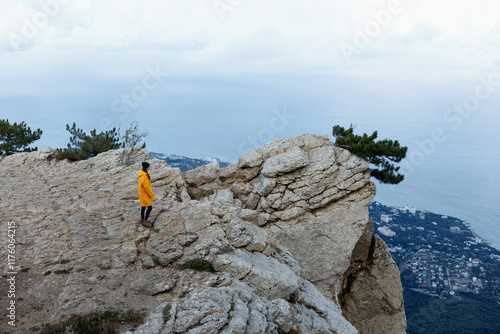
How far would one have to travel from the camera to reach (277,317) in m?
8.85

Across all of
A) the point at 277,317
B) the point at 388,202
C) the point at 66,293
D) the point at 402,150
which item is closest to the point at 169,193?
the point at 66,293

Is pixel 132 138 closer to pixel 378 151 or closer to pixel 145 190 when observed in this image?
pixel 145 190

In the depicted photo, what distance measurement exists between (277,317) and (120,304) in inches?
162

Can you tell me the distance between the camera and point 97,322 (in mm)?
7430

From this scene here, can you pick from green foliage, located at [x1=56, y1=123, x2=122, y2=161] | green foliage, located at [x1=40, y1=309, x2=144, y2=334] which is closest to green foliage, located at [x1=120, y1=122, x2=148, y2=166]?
green foliage, located at [x1=56, y1=123, x2=122, y2=161]

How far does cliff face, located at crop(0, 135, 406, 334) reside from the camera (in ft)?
28.1

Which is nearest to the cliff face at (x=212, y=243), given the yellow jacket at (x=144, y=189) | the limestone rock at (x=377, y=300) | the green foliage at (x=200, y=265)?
the limestone rock at (x=377, y=300)

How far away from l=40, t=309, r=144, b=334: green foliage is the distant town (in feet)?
108

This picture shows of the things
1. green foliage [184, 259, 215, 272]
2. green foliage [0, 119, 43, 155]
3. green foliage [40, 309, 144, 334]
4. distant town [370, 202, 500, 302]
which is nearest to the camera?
green foliage [40, 309, 144, 334]

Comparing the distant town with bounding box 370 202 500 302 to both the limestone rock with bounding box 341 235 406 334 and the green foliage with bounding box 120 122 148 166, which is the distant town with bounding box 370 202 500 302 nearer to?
the limestone rock with bounding box 341 235 406 334

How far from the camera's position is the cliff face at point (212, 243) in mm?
8570

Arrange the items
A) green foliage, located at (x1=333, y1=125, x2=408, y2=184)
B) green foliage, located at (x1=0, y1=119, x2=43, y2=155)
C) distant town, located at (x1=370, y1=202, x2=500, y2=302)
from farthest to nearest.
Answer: distant town, located at (x1=370, y1=202, x2=500, y2=302), green foliage, located at (x1=0, y1=119, x2=43, y2=155), green foliage, located at (x1=333, y1=125, x2=408, y2=184)

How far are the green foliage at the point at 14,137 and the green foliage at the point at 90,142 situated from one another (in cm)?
490

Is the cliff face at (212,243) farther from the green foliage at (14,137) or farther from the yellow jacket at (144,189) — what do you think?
the green foliage at (14,137)
